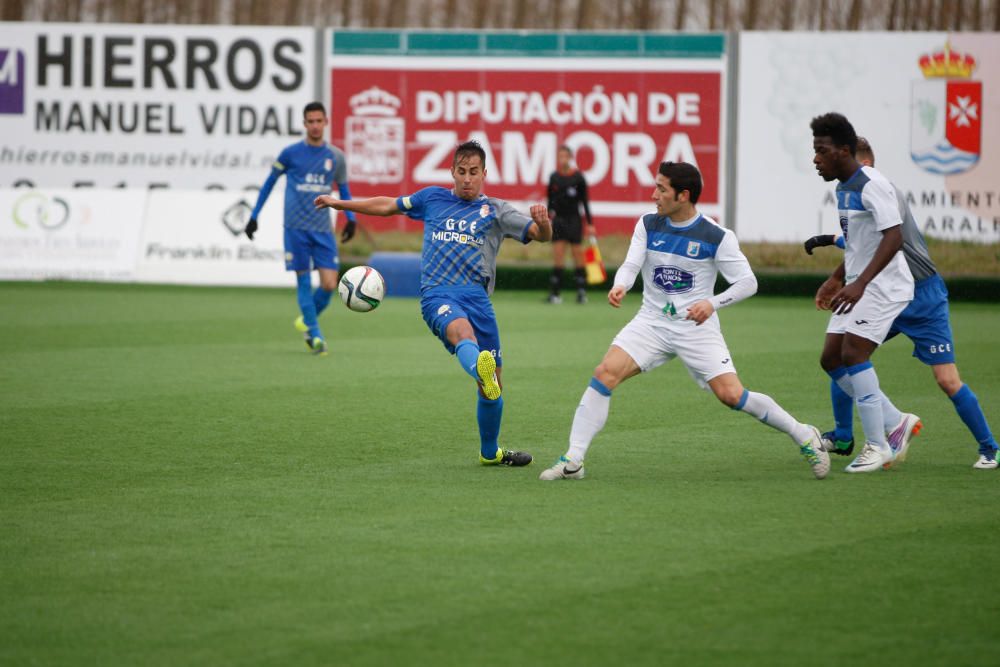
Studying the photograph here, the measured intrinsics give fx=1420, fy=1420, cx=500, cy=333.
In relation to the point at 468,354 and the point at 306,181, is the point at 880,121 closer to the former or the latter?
the point at 306,181

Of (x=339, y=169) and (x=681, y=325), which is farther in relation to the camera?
(x=339, y=169)

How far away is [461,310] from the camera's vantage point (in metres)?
8.00

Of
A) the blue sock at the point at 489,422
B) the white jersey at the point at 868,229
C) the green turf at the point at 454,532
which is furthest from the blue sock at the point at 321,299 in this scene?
the white jersey at the point at 868,229

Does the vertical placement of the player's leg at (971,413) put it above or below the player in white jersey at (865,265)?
below

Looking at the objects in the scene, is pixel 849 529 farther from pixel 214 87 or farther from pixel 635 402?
pixel 214 87

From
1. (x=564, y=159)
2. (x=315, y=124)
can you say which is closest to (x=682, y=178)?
(x=315, y=124)

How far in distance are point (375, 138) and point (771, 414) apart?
18.7m

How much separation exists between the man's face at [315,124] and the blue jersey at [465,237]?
20.6 ft

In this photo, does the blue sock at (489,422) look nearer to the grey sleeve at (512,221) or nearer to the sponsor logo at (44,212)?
the grey sleeve at (512,221)

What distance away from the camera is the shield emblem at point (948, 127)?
2402 centimetres

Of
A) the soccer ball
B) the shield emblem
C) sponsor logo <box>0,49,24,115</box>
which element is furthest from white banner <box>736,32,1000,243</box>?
the soccer ball

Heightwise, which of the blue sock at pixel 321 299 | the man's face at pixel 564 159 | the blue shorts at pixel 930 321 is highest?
the man's face at pixel 564 159

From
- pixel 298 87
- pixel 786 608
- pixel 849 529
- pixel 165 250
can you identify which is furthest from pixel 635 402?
pixel 298 87

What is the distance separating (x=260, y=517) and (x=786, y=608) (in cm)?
259
